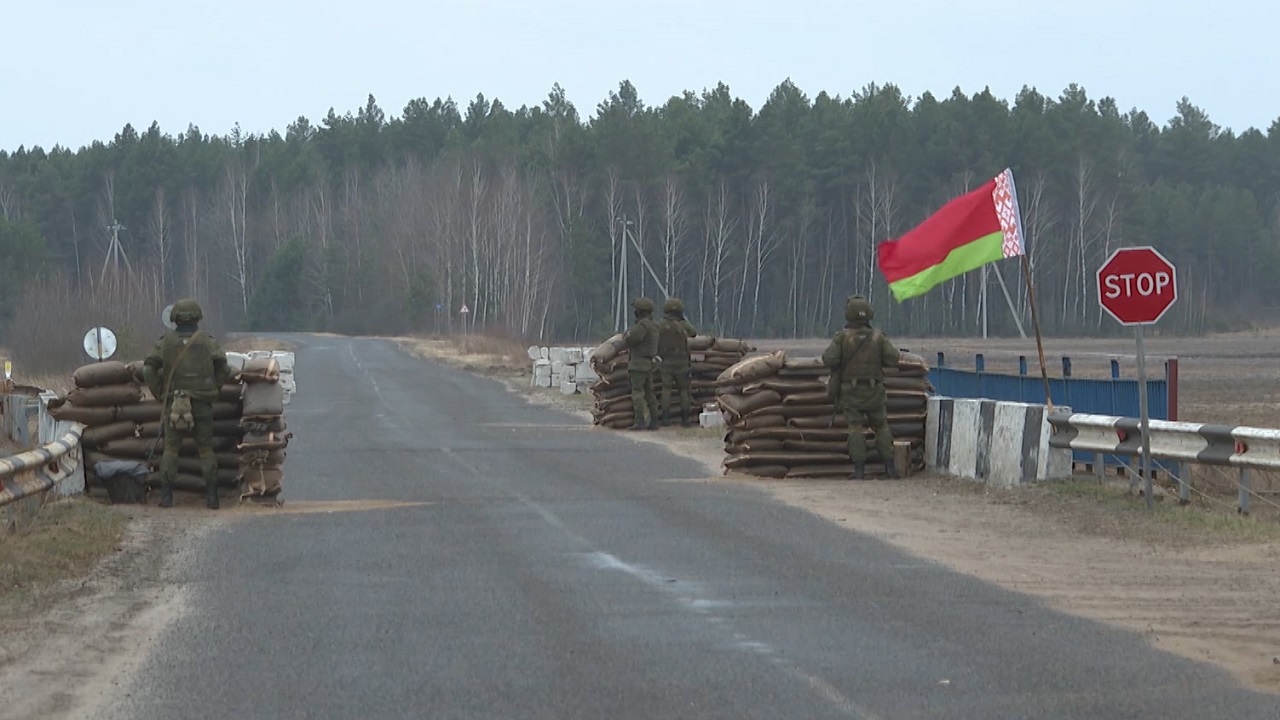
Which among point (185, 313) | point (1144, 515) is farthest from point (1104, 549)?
point (185, 313)

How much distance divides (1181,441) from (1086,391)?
13.0 ft

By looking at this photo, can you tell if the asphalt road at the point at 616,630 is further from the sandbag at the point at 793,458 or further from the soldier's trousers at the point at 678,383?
the soldier's trousers at the point at 678,383

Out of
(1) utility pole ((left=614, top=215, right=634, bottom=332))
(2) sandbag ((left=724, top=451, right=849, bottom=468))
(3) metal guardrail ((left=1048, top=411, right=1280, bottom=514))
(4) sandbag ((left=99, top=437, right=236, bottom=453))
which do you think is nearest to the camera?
(3) metal guardrail ((left=1048, top=411, right=1280, bottom=514))

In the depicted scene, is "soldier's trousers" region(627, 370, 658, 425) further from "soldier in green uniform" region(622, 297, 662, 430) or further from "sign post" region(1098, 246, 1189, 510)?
"sign post" region(1098, 246, 1189, 510)

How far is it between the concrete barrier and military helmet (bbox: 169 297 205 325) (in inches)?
305

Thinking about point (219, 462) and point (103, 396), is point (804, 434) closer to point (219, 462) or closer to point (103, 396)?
point (219, 462)

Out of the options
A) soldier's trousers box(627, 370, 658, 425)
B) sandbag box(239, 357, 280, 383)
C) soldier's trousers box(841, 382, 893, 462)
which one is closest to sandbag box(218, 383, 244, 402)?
sandbag box(239, 357, 280, 383)

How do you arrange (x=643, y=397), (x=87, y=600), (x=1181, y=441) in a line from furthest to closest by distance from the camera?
(x=643, y=397) < (x=1181, y=441) < (x=87, y=600)

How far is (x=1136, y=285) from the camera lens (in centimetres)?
1427

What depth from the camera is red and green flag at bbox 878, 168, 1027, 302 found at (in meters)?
17.5

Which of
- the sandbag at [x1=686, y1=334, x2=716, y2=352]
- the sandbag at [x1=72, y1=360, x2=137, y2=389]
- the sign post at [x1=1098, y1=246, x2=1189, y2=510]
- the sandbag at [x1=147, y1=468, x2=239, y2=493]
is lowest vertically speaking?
the sandbag at [x1=147, y1=468, x2=239, y2=493]

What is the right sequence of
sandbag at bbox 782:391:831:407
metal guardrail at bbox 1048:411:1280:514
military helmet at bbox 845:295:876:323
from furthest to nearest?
sandbag at bbox 782:391:831:407 < military helmet at bbox 845:295:876:323 < metal guardrail at bbox 1048:411:1280:514

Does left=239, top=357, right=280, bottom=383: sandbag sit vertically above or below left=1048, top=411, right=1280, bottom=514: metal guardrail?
above

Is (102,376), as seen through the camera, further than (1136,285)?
Yes
